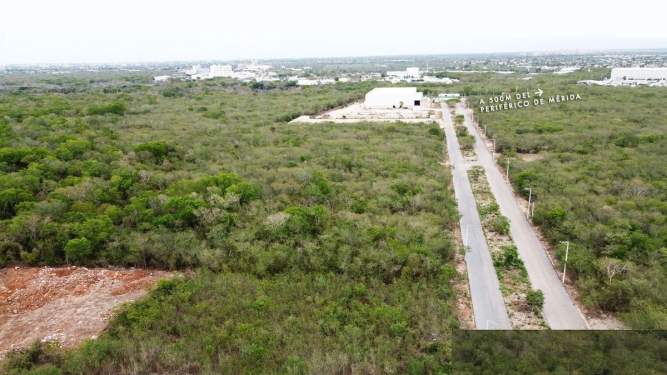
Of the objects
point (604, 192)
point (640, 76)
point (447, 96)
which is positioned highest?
point (640, 76)

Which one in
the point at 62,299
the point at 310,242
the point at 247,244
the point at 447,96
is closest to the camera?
the point at 62,299

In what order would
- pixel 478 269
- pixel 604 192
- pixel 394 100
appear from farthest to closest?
1. pixel 394 100
2. pixel 604 192
3. pixel 478 269

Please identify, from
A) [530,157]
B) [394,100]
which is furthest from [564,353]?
[394,100]

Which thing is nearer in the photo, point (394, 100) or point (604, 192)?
point (604, 192)

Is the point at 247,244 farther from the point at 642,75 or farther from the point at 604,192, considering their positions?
the point at 642,75

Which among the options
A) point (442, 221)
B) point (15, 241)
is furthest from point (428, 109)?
point (15, 241)

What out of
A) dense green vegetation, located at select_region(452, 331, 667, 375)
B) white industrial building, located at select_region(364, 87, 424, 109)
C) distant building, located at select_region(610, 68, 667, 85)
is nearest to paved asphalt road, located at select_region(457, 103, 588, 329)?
dense green vegetation, located at select_region(452, 331, 667, 375)

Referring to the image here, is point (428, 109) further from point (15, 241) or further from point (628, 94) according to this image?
point (15, 241)
